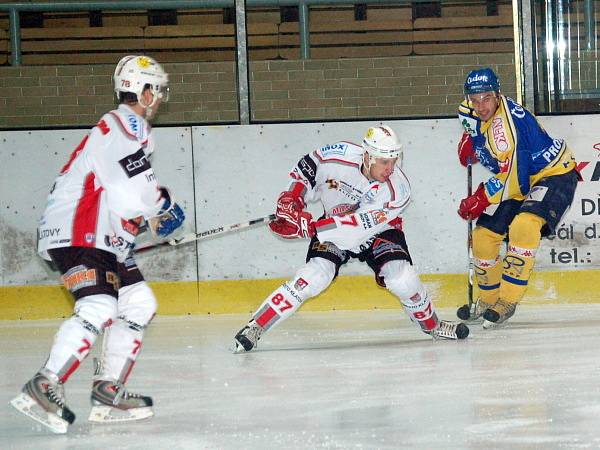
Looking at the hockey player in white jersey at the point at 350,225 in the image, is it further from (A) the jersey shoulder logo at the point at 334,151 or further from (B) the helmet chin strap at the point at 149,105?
(B) the helmet chin strap at the point at 149,105

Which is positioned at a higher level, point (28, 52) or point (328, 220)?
point (28, 52)

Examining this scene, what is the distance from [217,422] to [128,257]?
64 centimetres

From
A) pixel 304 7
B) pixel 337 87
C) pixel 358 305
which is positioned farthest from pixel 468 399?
pixel 304 7

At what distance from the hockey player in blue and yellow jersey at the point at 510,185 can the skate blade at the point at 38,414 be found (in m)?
2.75

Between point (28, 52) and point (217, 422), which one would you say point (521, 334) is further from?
point (28, 52)

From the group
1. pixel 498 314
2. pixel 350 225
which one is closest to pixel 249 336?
pixel 350 225


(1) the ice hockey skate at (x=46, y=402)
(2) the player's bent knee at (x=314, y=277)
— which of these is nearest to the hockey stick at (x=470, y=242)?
(2) the player's bent knee at (x=314, y=277)

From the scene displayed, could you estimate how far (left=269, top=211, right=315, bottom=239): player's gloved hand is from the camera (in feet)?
16.9

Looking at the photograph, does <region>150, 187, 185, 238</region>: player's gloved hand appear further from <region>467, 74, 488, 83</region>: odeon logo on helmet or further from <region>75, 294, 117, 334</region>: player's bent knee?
<region>467, 74, 488, 83</region>: odeon logo on helmet

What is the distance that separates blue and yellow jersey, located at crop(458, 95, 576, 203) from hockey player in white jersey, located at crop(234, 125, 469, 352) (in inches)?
28.6

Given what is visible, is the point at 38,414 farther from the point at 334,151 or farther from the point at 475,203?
the point at 475,203

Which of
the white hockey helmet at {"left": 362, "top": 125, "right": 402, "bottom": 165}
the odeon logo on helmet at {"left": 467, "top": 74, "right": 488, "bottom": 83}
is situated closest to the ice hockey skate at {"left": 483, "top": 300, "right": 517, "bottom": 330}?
the odeon logo on helmet at {"left": 467, "top": 74, "right": 488, "bottom": 83}

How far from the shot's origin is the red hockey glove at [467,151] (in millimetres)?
6148

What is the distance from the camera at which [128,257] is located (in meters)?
3.99
